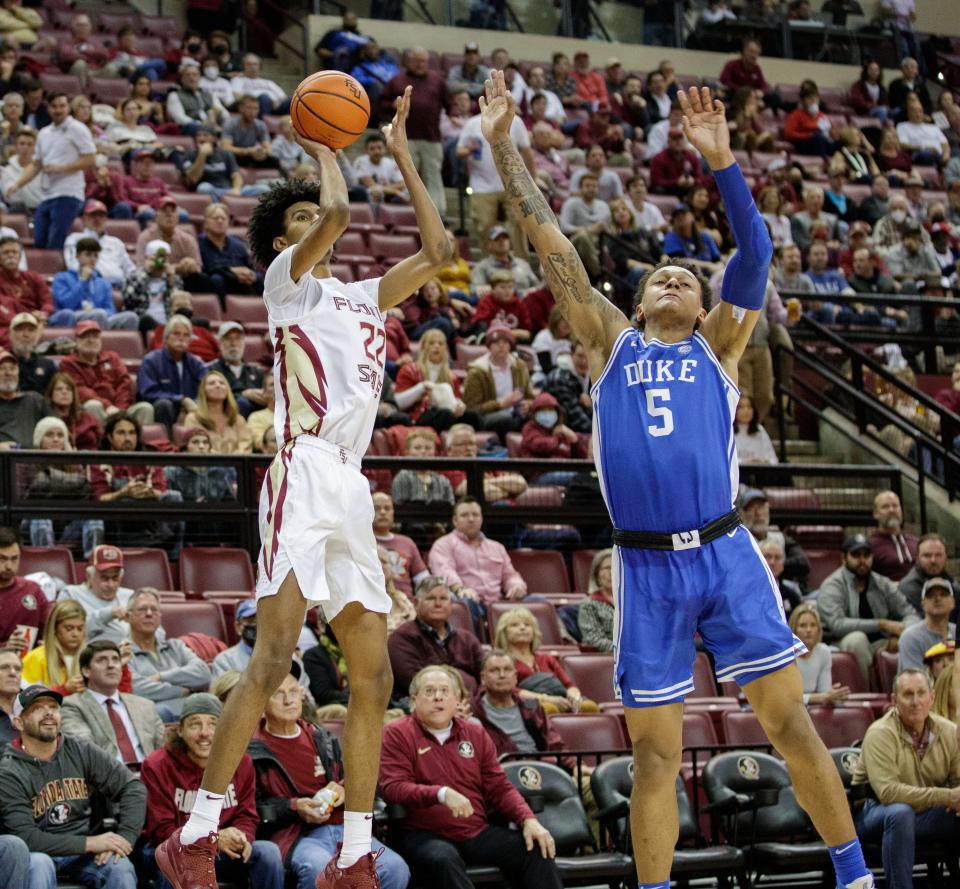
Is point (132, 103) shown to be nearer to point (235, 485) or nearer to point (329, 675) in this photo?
point (235, 485)

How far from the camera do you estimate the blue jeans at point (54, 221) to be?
47.2 ft

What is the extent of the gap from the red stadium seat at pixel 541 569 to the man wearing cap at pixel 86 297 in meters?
3.92

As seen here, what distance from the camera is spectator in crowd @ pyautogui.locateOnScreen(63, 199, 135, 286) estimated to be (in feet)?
45.1

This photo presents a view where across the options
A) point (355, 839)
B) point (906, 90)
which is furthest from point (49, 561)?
point (906, 90)

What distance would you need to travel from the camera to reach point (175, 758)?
7902 mm

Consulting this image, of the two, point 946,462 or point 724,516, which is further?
point 946,462

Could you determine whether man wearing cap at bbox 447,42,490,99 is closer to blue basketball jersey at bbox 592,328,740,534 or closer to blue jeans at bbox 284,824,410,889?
blue jeans at bbox 284,824,410,889

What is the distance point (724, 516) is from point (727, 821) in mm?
4010

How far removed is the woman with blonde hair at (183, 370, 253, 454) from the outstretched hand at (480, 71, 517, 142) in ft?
17.6

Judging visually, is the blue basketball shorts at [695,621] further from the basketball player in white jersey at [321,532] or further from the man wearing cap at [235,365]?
A: the man wearing cap at [235,365]

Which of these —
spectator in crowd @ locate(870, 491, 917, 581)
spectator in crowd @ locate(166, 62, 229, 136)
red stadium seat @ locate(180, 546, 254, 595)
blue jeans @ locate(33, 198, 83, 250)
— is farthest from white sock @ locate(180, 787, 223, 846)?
spectator in crowd @ locate(166, 62, 229, 136)

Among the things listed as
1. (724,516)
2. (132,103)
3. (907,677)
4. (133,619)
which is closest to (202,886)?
(724,516)

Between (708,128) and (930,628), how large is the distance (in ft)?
20.0

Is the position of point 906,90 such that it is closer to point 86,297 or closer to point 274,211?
point 86,297
